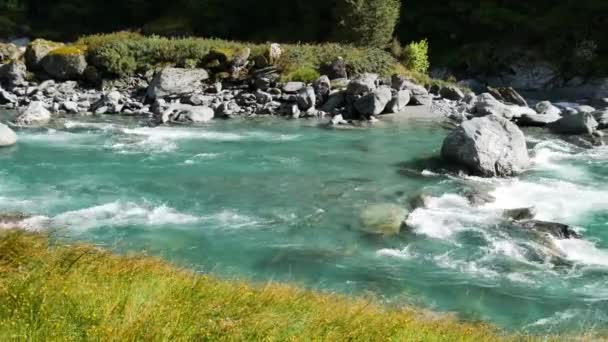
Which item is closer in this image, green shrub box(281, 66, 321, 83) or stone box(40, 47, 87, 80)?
green shrub box(281, 66, 321, 83)

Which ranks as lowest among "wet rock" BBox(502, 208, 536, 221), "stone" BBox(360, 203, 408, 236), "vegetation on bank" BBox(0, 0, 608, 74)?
"stone" BBox(360, 203, 408, 236)

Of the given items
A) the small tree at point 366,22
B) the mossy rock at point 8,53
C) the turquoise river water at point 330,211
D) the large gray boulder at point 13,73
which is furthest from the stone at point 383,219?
the mossy rock at point 8,53

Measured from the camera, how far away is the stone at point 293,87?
27.0 metres

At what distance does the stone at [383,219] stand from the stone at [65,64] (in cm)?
1957

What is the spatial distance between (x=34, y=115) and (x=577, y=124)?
63.6ft

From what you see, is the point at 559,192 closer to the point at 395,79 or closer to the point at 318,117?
the point at 318,117

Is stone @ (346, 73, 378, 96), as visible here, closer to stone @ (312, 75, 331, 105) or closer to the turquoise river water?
stone @ (312, 75, 331, 105)

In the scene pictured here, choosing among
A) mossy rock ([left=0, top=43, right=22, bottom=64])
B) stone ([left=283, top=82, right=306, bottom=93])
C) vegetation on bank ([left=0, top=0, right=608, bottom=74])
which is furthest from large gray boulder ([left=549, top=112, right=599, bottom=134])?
mossy rock ([left=0, top=43, right=22, bottom=64])

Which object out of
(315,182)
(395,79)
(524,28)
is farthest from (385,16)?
(315,182)

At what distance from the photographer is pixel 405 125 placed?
23875 millimetres

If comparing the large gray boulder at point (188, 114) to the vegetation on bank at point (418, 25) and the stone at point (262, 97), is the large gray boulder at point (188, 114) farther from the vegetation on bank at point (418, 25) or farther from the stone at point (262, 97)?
the vegetation on bank at point (418, 25)

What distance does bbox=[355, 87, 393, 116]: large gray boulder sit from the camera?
2450 cm

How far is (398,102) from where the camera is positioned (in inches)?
1011

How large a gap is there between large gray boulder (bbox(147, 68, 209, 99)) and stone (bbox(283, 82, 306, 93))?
12.5 ft
